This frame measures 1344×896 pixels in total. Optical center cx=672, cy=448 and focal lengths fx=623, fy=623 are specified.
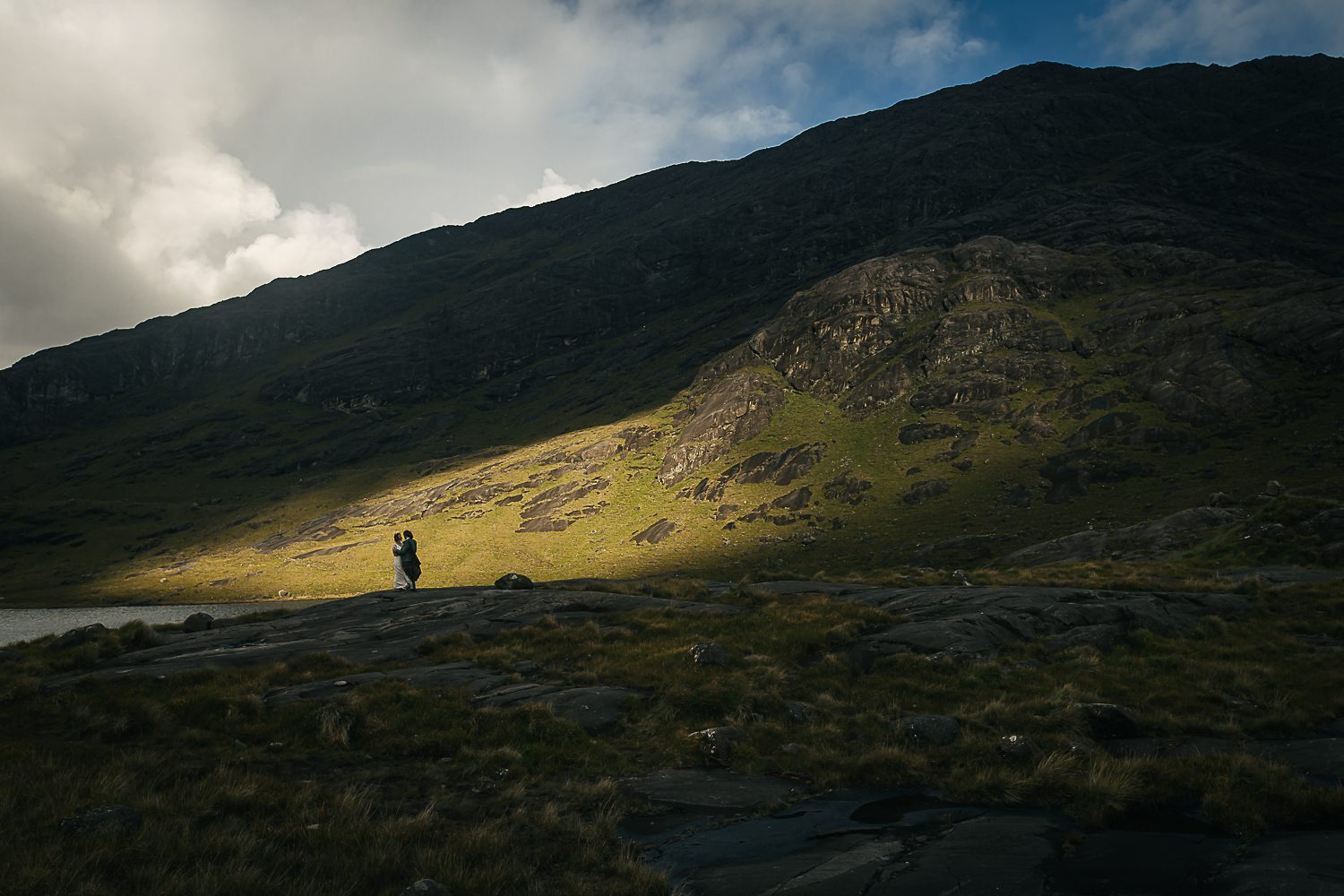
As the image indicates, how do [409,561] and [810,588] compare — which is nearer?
[810,588]

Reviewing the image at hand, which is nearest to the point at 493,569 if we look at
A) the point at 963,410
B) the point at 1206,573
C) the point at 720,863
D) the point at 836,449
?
the point at 836,449

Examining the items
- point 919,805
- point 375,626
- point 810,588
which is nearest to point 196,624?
point 375,626

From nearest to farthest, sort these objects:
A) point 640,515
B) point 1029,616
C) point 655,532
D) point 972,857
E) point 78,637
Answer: point 972,857
point 1029,616
point 78,637
point 655,532
point 640,515

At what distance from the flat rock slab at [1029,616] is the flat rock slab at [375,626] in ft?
22.1

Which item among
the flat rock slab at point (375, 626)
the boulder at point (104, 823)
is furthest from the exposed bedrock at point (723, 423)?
the boulder at point (104, 823)

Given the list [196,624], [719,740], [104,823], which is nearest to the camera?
[104,823]

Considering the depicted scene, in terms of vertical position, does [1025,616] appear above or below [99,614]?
above

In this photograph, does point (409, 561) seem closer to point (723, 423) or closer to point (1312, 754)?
point (1312, 754)

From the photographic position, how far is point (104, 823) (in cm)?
775

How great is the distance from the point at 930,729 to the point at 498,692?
404 inches

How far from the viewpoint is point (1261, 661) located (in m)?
16.7

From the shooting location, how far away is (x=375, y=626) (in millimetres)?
23766

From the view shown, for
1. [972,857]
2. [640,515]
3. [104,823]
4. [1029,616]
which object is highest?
[104,823]

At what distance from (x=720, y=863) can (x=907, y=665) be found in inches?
403
